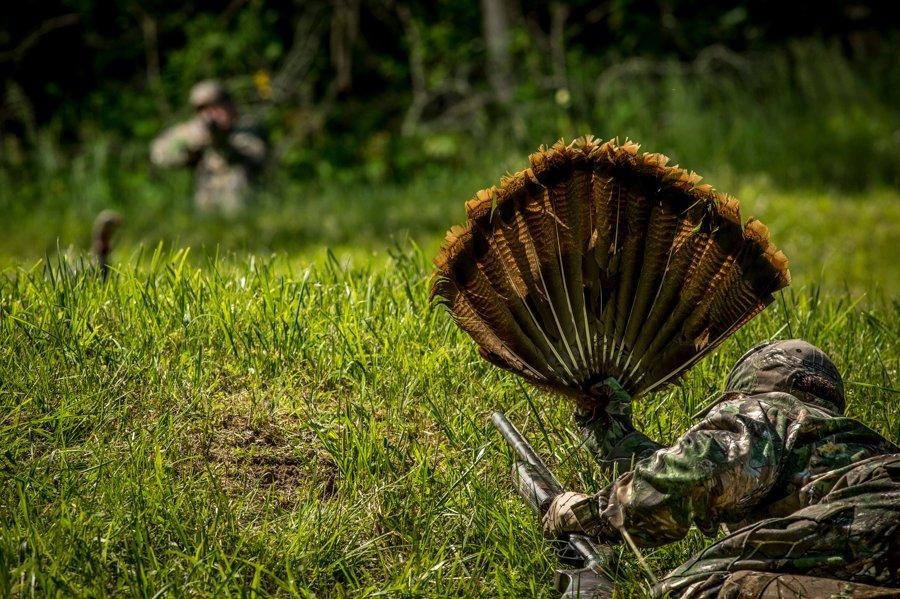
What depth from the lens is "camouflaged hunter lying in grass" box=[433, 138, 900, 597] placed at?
362cm

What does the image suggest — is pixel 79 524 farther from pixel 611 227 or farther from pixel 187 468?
pixel 611 227

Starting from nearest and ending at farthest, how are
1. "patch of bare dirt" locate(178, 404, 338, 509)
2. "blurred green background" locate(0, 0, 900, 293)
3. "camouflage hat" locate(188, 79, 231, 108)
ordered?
"patch of bare dirt" locate(178, 404, 338, 509), "blurred green background" locate(0, 0, 900, 293), "camouflage hat" locate(188, 79, 231, 108)

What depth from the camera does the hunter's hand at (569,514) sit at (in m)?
3.88

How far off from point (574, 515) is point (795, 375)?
84 cm

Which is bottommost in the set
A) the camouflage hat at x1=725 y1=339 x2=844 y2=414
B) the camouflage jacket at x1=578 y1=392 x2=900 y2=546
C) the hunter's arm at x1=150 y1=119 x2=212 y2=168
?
the camouflage jacket at x1=578 y1=392 x2=900 y2=546

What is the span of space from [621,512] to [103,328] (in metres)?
2.39

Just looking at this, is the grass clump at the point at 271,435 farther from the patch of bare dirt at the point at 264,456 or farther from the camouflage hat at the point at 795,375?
the camouflage hat at the point at 795,375

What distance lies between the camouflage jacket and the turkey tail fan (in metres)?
0.53

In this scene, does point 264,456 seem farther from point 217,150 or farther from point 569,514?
point 217,150

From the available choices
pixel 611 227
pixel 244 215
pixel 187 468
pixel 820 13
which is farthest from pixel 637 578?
pixel 820 13

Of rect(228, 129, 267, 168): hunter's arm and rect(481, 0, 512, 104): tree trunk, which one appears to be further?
rect(481, 0, 512, 104): tree trunk

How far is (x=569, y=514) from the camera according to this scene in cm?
391

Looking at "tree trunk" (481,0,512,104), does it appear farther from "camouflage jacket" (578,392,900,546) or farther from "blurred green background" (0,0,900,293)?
"camouflage jacket" (578,392,900,546)

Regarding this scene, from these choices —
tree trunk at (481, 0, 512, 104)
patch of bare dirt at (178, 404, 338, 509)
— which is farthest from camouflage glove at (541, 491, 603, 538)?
tree trunk at (481, 0, 512, 104)
